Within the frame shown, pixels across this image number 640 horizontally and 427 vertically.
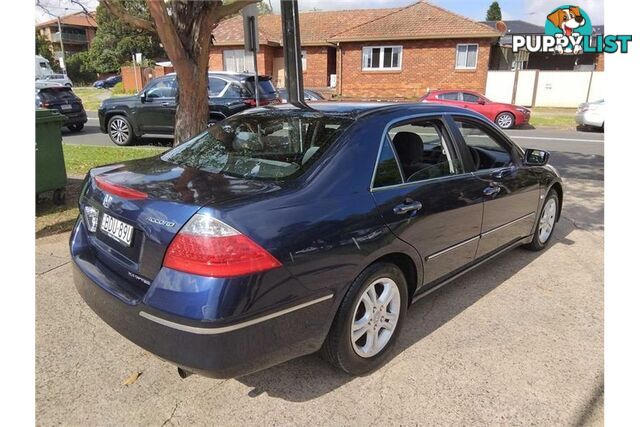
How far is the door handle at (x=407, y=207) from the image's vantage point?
280 centimetres

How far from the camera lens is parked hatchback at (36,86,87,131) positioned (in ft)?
45.0

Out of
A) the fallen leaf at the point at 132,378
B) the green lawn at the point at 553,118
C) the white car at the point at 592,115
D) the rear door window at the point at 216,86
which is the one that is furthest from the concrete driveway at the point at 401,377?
the green lawn at the point at 553,118

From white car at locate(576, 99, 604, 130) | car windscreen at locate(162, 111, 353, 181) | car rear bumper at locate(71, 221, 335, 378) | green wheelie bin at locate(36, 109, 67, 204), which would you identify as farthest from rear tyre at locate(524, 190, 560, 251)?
white car at locate(576, 99, 604, 130)

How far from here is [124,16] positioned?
19.0 feet

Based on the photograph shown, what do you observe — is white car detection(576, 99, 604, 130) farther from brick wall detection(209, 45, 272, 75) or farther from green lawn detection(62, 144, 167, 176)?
brick wall detection(209, 45, 272, 75)

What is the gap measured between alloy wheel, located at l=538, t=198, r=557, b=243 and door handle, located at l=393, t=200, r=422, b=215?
2.40 metres

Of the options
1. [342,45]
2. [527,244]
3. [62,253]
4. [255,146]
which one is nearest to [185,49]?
[62,253]

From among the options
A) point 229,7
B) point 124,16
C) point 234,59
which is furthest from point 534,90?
point 124,16

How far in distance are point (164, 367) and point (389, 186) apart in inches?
69.6

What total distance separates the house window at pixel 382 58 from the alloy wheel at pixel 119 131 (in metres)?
17.7

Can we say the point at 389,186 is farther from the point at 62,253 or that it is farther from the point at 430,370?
the point at 62,253

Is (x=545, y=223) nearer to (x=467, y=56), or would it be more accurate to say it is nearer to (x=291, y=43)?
(x=291, y=43)

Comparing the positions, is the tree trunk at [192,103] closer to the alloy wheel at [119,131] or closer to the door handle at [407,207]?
the door handle at [407,207]

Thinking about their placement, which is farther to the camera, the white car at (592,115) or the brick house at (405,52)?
the brick house at (405,52)
